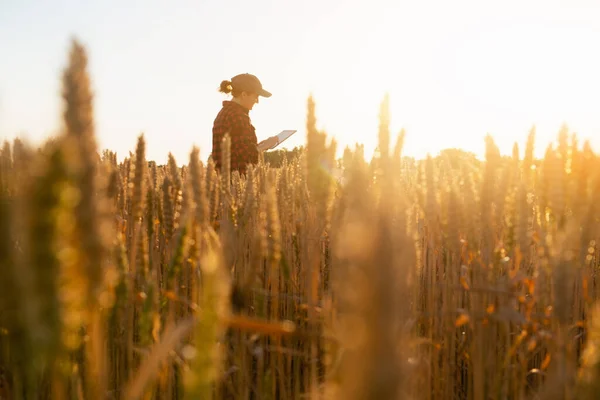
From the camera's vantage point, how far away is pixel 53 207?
346 mm

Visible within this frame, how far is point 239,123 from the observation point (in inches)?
212

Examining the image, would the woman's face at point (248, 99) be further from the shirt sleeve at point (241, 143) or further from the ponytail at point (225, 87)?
the shirt sleeve at point (241, 143)

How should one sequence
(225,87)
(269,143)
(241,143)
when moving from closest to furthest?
(241,143)
(225,87)
(269,143)

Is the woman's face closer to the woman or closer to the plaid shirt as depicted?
the woman

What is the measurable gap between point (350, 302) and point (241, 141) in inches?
202

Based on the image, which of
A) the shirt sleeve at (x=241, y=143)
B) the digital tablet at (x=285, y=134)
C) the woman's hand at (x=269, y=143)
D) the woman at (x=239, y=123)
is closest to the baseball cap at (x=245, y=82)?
the woman at (x=239, y=123)

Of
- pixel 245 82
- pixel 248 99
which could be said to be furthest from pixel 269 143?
pixel 245 82

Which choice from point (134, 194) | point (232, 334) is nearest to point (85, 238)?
point (134, 194)

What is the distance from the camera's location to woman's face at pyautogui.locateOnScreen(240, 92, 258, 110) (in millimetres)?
5863

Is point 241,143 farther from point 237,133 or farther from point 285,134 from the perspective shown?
point 285,134

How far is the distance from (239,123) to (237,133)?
119 millimetres

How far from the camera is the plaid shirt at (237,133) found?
5.34m

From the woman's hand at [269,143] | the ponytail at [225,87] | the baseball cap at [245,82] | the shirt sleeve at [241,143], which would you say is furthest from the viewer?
the woman's hand at [269,143]

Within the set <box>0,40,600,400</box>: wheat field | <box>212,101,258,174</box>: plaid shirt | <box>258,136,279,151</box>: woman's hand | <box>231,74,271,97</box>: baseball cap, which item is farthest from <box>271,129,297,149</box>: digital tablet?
<box>0,40,600,400</box>: wheat field
